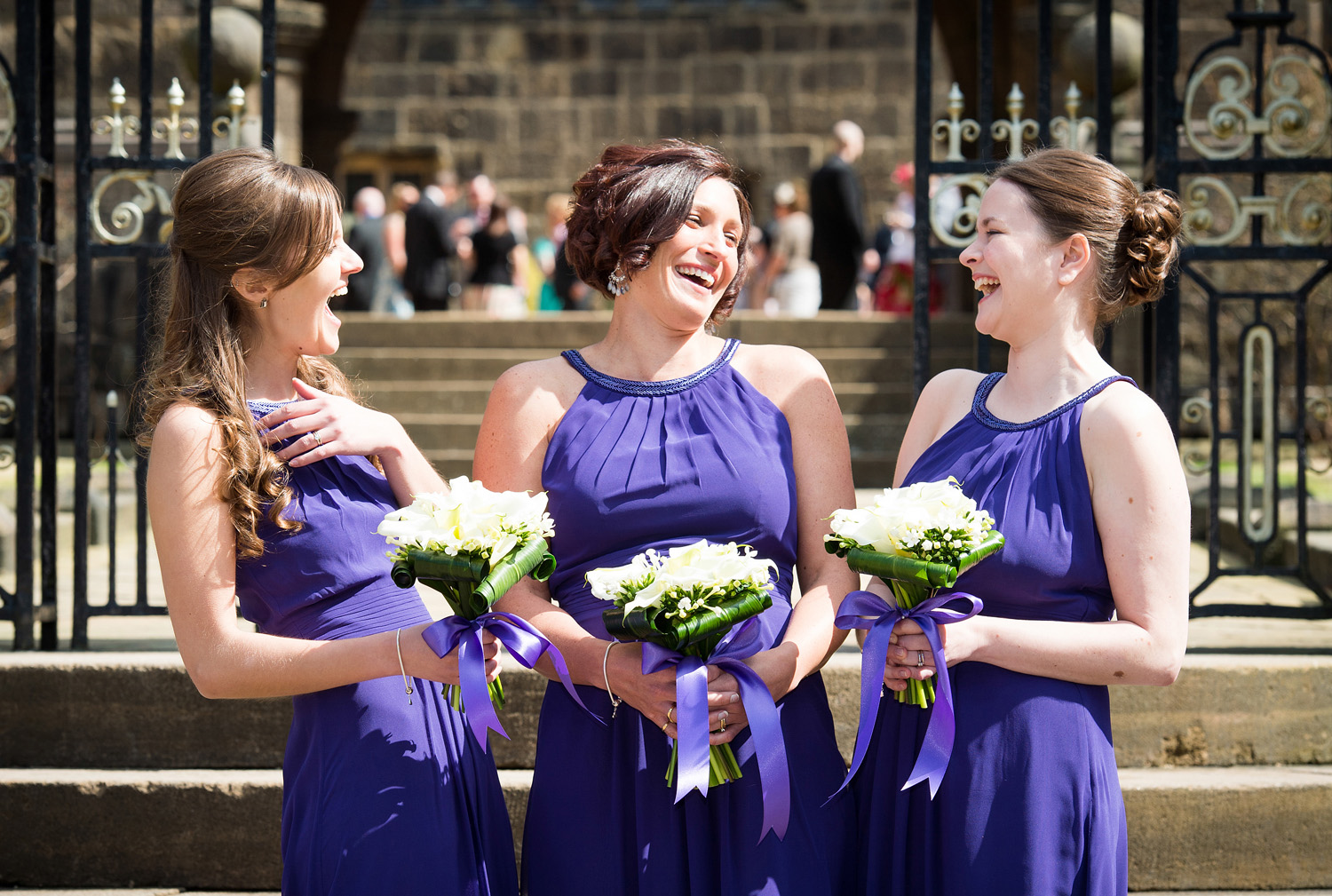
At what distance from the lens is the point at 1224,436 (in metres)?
4.68

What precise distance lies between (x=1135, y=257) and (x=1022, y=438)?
0.41m

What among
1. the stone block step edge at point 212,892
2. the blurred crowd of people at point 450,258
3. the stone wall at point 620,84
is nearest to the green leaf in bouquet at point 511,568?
the stone block step edge at point 212,892

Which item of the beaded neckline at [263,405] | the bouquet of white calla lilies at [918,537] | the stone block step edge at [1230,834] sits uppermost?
the beaded neckline at [263,405]

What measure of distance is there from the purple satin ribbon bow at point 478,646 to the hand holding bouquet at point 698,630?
14 cm

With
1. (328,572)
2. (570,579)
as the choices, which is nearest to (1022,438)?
(570,579)

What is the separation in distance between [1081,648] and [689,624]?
719 millimetres

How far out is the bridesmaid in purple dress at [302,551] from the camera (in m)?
2.32

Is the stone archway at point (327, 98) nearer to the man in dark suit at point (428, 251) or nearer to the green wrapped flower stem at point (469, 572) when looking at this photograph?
the man in dark suit at point (428, 251)

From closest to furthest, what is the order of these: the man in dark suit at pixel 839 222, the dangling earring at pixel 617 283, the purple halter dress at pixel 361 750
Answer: the purple halter dress at pixel 361 750 < the dangling earring at pixel 617 283 < the man in dark suit at pixel 839 222

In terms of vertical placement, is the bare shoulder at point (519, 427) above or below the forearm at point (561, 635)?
above

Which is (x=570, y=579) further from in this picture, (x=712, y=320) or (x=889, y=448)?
(x=889, y=448)

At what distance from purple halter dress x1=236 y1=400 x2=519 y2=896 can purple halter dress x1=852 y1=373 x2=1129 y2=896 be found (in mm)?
773

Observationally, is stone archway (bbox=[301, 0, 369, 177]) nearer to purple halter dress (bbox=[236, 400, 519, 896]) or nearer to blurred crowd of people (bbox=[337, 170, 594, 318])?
blurred crowd of people (bbox=[337, 170, 594, 318])

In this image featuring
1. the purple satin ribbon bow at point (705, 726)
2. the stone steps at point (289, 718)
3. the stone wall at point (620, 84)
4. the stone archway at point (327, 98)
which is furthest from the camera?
the stone wall at point (620, 84)
